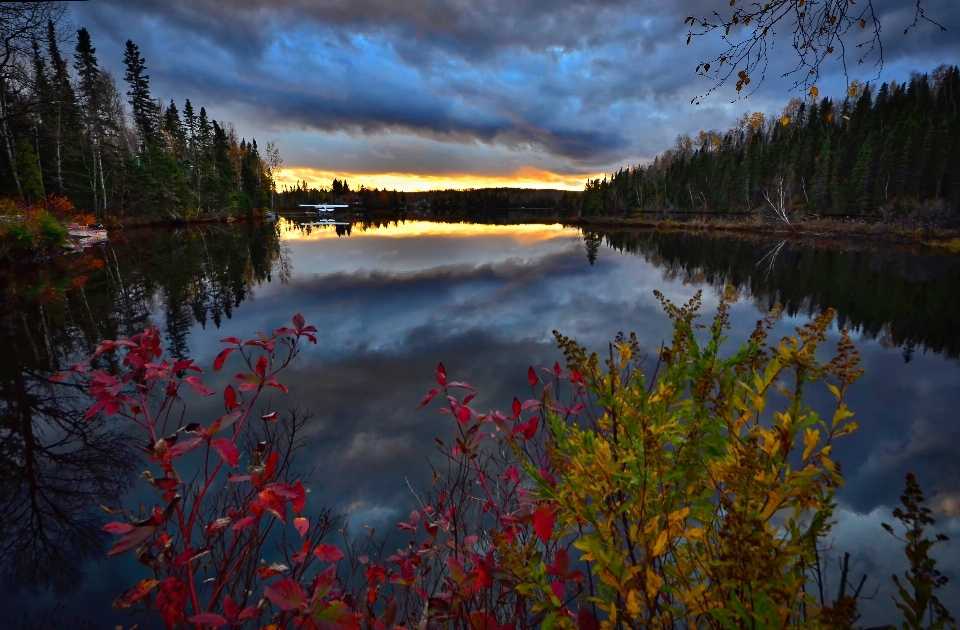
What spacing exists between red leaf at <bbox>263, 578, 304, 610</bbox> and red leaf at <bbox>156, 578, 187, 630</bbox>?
510 mm

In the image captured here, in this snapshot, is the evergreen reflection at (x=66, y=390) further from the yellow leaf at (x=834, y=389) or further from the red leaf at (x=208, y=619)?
the yellow leaf at (x=834, y=389)

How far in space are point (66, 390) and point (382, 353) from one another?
5.09 metres

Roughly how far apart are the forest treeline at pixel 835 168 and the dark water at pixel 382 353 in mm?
35477

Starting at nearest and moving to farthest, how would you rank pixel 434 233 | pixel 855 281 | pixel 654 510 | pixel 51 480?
pixel 654 510, pixel 51 480, pixel 855 281, pixel 434 233

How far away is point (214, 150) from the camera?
61250mm

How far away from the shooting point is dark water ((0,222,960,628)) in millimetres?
4062

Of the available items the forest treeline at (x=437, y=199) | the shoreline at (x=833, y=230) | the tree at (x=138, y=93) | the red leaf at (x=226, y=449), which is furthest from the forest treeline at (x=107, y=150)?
the forest treeline at (x=437, y=199)

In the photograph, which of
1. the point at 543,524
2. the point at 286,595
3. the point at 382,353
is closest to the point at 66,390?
the point at 382,353

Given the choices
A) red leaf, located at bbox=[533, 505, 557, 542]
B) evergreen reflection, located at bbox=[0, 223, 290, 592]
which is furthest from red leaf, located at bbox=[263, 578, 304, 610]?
evergreen reflection, located at bbox=[0, 223, 290, 592]

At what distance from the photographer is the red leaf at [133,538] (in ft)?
4.92

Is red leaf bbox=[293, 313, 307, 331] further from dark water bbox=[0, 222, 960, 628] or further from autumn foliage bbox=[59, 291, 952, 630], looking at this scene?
dark water bbox=[0, 222, 960, 628]

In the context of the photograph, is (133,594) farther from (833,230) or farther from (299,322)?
(833,230)

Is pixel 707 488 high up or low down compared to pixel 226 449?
down

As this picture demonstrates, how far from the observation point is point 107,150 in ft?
119
